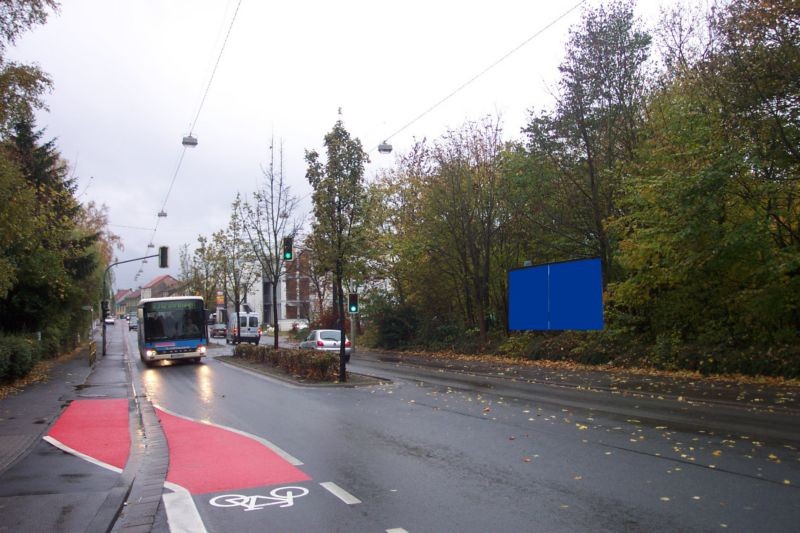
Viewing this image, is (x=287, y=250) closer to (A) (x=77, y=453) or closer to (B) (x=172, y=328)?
(B) (x=172, y=328)

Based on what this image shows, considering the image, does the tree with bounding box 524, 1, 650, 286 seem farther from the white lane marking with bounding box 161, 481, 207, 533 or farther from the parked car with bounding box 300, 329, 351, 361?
the white lane marking with bounding box 161, 481, 207, 533

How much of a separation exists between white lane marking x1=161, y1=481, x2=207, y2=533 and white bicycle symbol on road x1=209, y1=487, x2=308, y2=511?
0.26 meters

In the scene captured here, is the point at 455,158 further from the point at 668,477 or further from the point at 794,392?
the point at 668,477

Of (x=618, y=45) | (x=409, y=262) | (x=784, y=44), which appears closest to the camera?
(x=784, y=44)

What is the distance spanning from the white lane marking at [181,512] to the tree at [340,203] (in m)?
12.6

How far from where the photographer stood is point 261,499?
6176 mm

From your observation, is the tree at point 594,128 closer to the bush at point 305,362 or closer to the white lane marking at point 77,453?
the bush at point 305,362

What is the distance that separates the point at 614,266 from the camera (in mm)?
23672

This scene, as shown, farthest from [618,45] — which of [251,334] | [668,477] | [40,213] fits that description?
[251,334]

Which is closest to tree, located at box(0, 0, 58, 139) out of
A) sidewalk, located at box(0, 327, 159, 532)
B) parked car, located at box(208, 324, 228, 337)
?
sidewalk, located at box(0, 327, 159, 532)

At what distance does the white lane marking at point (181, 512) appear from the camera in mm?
5355

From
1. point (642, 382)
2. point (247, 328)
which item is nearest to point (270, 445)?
point (642, 382)

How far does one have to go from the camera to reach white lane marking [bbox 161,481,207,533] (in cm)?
536

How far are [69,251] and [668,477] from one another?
1196 inches
